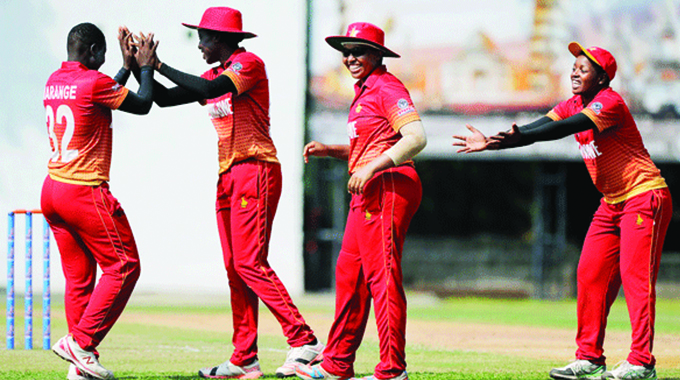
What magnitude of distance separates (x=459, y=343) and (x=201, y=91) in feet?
15.3

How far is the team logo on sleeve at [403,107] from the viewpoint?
5656mm

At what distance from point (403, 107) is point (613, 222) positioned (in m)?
1.91

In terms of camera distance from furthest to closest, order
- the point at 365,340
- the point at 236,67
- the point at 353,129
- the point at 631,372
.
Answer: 1. the point at 365,340
2. the point at 236,67
3. the point at 631,372
4. the point at 353,129

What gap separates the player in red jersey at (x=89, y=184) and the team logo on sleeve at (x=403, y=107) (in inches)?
64.3

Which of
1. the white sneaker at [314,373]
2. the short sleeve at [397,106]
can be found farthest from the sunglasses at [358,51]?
the white sneaker at [314,373]

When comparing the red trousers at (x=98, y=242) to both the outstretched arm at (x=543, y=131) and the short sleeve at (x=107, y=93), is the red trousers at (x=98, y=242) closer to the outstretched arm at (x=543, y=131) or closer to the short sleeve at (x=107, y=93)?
the short sleeve at (x=107, y=93)

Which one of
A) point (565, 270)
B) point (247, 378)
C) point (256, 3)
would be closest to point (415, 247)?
point (565, 270)

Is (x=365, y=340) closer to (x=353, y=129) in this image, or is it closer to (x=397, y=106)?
(x=353, y=129)

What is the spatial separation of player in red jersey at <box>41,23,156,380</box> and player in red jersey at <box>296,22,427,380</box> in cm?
135

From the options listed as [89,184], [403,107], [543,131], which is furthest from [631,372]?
[89,184]

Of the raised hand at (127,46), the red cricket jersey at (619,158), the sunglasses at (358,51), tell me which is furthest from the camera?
the red cricket jersey at (619,158)

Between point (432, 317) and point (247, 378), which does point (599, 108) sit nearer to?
point (247, 378)

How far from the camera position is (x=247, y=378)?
21.2 ft

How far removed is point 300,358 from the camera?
20.9 ft
